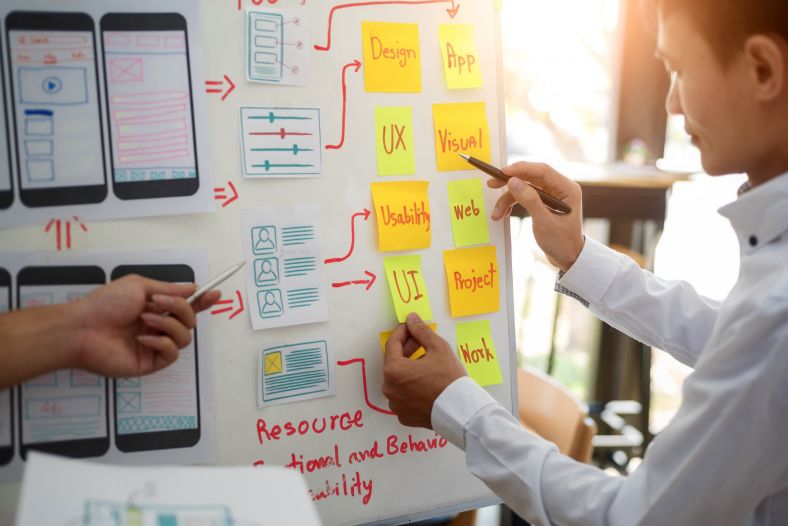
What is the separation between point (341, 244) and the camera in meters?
1.10

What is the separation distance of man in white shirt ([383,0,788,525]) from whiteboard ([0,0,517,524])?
0.34ft

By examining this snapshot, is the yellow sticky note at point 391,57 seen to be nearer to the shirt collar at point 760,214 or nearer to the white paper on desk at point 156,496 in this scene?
the shirt collar at point 760,214

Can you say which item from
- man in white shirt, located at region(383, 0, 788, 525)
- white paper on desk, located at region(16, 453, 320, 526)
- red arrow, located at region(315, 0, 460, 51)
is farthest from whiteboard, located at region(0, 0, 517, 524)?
white paper on desk, located at region(16, 453, 320, 526)

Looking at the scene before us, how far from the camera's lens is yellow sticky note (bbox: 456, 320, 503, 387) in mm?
1201

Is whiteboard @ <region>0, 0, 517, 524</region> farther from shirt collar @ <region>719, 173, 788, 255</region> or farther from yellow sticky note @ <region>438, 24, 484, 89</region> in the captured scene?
shirt collar @ <region>719, 173, 788, 255</region>

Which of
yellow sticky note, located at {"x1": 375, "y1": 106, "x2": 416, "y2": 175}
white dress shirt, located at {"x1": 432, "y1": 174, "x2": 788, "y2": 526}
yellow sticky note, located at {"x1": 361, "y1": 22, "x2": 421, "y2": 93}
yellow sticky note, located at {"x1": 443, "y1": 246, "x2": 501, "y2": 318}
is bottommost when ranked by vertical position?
white dress shirt, located at {"x1": 432, "y1": 174, "x2": 788, "y2": 526}

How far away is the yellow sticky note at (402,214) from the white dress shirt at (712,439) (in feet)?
0.77

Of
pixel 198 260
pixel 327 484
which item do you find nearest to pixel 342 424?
pixel 327 484

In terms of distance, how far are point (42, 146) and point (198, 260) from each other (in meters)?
0.24

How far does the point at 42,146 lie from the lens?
0.91m

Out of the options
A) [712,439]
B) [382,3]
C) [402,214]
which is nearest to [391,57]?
[382,3]

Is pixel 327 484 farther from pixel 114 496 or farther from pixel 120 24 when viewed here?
pixel 120 24

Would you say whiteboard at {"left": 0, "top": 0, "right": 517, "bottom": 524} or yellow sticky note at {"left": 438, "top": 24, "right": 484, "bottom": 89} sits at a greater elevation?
yellow sticky note at {"left": 438, "top": 24, "right": 484, "bottom": 89}

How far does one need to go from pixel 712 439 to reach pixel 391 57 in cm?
70
